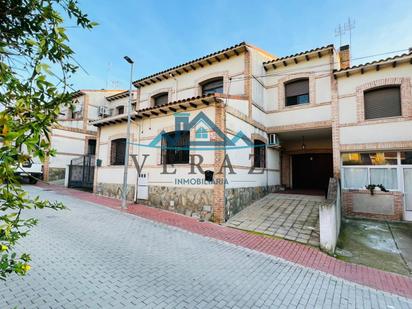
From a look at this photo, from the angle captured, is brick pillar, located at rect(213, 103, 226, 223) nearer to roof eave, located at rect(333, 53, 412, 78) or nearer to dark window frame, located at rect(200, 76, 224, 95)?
dark window frame, located at rect(200, 76, 224, 95)

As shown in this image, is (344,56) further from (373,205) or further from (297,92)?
(373,205)

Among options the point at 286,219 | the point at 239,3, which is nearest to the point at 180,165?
the point at 286,219

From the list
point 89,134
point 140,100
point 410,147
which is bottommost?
point 410,147

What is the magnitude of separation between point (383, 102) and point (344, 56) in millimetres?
3796

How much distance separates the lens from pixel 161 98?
1373cm

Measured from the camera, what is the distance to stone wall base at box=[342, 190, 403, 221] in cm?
895

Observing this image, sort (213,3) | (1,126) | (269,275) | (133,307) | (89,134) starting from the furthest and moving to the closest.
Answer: (89,134) → (213,3) → (269,275) → (133,307) → (1,126)

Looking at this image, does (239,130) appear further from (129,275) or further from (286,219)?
(129,275)

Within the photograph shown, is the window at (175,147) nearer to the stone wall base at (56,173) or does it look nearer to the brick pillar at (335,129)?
the brick pillar at (335,129)

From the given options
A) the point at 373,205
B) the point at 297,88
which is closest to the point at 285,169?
the point at 297,88

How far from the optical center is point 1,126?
46.3 inches

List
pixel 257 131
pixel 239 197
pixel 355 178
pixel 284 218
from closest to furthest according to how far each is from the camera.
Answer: pixel 284 218 → pixel 239 197 → pixel 355 178 → pixel 257 131

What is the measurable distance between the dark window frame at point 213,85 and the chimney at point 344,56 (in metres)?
6.62

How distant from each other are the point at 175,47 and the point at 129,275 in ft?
47.7
